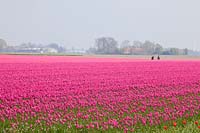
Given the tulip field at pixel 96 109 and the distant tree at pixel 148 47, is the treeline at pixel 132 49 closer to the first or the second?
the distant tree at pixel 148 47

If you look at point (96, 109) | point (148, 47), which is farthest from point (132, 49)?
point (96, 109)

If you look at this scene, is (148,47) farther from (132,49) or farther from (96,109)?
(96,109)

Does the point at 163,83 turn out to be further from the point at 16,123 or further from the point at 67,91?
the point at 16,123

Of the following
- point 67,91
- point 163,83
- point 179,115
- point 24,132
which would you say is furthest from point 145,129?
point 163,83

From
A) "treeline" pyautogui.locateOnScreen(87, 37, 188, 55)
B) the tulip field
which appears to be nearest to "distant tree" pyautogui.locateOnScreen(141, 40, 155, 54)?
"treeline" pyautogui.locateOnScreen(87, 37, 188, 55)

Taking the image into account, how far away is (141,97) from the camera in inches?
463

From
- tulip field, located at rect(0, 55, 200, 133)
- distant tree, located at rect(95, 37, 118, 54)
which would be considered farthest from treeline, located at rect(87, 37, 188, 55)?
tulip field, located at rect(0, 55, 200, 133)

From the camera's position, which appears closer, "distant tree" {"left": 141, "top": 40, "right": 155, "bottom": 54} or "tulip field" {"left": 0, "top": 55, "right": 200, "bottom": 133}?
"tulip field" {"left": 0, "top": 55, "right": 200, "bottom": 133}

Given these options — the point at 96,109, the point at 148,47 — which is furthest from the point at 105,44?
the point at 96,109

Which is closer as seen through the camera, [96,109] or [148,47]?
[96,109]

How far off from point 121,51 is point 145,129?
11952cm

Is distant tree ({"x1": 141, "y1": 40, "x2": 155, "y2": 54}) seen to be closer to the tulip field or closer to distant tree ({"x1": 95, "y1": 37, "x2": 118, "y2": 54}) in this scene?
distant tree ({"x1": 95, "y1": 37, "x2": 118, "y2": 54})

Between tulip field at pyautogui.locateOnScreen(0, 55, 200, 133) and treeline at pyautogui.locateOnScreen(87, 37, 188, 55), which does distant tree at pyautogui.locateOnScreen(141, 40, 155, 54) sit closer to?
treeline at pyautogui.locateOnScreen(87, 37, 188, 55)

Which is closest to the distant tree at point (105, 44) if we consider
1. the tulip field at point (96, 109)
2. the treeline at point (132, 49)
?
the treeline at point (132, 49)
